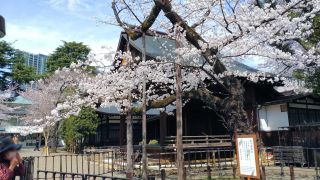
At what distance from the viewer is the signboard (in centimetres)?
666

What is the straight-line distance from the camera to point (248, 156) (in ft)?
22.4

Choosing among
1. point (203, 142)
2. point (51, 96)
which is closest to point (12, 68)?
point (51, 96)

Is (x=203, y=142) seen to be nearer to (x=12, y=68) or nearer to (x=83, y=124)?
(x=83, y=124)

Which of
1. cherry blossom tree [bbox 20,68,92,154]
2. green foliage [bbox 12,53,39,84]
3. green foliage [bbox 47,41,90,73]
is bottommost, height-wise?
cherry blossom tree [bbox 20,68,92,154]

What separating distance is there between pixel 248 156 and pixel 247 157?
0.04m

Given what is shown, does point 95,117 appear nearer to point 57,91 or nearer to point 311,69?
point 57,91

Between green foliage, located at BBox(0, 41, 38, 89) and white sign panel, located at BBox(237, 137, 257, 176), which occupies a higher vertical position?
green foliage, located at BBox(0, 41, 38, 89)

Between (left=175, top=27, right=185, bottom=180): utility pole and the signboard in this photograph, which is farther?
(left=175, top=27, right=185, bottom=180): utility pole

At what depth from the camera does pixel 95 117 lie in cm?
2877

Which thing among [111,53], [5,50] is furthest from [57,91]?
[111,53]

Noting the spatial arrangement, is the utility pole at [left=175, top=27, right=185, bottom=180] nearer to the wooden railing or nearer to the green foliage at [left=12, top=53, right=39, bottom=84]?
the wooden railing

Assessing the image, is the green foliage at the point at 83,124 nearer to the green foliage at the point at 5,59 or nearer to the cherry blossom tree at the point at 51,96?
the cherry blossom tree at the point at 51,96

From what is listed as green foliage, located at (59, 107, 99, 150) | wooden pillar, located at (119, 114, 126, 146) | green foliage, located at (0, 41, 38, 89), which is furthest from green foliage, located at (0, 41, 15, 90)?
wooden pillar, located at (119, 114, 126, 146)

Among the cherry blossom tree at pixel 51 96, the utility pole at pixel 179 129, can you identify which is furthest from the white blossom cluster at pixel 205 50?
the cherry blossom tree at pixel 51 96
